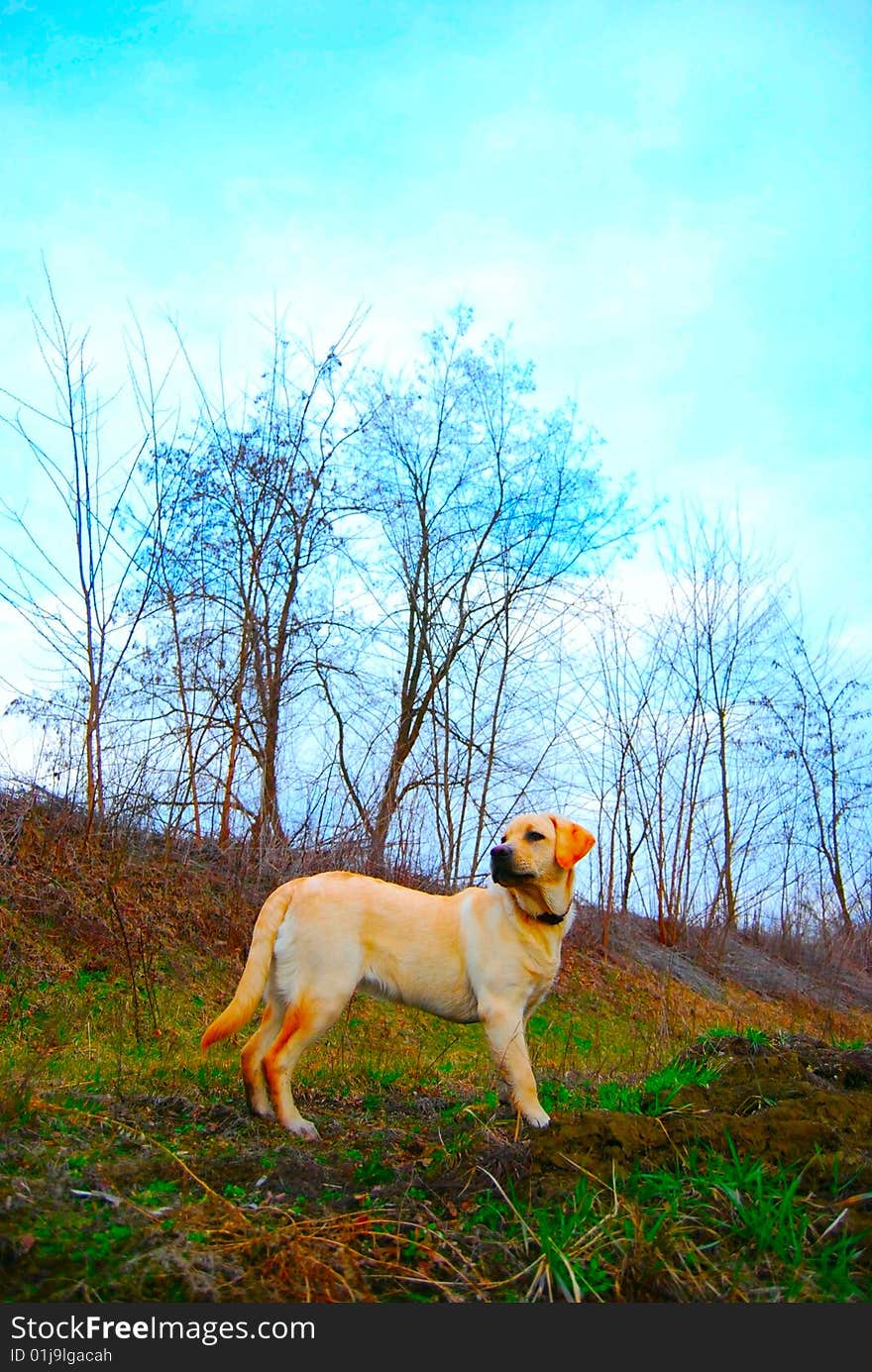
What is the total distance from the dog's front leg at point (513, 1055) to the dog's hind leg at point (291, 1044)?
2.30 feet

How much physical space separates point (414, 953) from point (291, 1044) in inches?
27.1

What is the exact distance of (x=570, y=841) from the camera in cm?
491

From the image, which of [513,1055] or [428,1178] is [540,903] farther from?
[428,1178]

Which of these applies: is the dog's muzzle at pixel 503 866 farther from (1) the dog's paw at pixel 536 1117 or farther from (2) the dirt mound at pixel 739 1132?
(2) the dirt mound at pixel 739 1132

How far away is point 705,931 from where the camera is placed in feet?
50.2

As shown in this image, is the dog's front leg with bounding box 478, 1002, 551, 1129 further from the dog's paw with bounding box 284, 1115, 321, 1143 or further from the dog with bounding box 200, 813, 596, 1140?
the dog's paw with bounding box 284, 1115, 321, 1143

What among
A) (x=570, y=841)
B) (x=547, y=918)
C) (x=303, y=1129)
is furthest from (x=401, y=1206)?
(x=570, y=841)

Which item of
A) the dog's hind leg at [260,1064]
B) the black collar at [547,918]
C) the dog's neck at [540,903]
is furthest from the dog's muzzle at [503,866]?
the dog's hind leg at [260,1064]

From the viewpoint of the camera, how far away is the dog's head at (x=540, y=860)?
15.5 feet

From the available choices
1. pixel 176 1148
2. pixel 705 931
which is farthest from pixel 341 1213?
pixel 705 931

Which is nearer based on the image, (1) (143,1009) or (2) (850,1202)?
(2) (850,1202)

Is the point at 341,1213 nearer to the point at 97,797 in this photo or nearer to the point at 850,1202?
the point at 850,1202

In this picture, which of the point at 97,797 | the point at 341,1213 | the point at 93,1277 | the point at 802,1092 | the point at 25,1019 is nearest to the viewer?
the point at 93,1277

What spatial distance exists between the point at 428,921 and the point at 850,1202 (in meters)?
2.23
